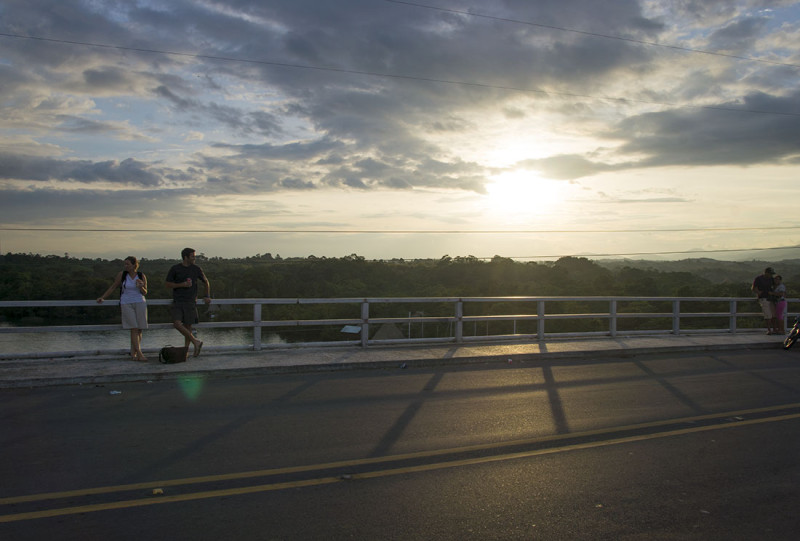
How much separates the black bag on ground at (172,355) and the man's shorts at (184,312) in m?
0.56

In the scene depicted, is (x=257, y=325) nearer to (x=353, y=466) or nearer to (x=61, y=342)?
(x=353, y=466)

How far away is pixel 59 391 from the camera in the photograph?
873 cm

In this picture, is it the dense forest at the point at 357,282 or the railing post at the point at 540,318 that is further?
the dense forest at the point at 357,282

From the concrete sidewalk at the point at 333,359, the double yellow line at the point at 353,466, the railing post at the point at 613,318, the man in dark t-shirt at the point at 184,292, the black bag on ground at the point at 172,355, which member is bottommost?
the double yellow line at the point at 353,466

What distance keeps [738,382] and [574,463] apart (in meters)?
6.19

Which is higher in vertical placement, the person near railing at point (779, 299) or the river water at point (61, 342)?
the person near railing at point (779, 299)

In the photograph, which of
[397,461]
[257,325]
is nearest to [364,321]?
[257,325]

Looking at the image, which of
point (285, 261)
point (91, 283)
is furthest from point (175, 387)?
point (285, 261)

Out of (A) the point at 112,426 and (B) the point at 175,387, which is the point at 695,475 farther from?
(B) the point at 175,387

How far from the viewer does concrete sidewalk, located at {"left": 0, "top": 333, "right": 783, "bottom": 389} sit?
950 cm

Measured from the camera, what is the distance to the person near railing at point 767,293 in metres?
17.5

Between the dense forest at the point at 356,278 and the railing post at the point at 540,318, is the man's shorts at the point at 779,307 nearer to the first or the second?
the railing post at the point at 540,318

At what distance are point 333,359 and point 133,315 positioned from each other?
3.60 m

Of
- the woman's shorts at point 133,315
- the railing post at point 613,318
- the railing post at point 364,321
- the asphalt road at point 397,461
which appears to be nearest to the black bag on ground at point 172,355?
the woman's shorts at point 133,315
